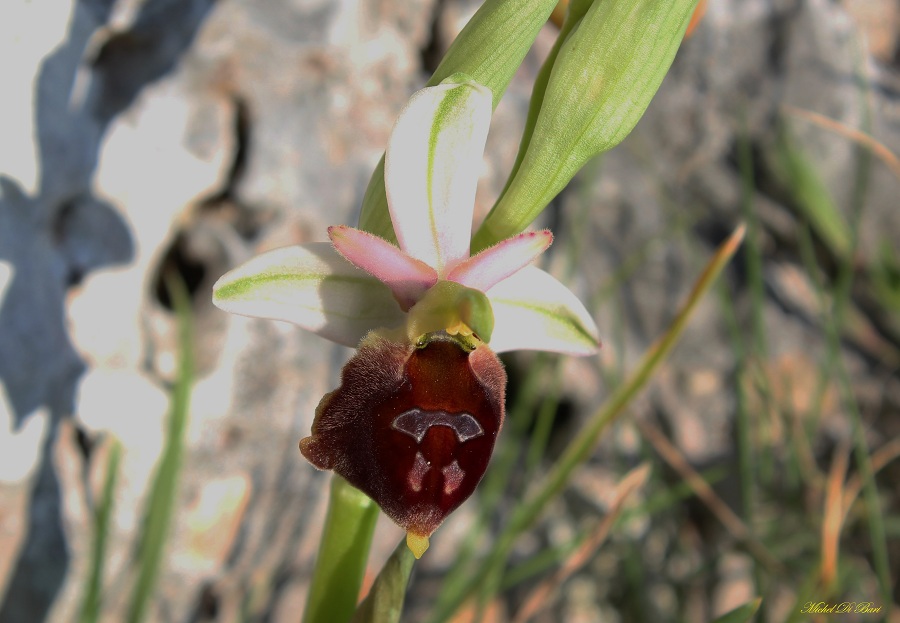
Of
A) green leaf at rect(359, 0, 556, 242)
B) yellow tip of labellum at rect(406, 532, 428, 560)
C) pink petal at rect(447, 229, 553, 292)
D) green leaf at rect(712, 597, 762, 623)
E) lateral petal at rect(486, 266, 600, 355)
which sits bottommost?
green leaf at rect(712, 597, 762, 623)

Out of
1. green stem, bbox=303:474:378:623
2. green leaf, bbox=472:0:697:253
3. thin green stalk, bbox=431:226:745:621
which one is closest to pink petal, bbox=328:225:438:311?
green leaf, bbox=472:0:697:253

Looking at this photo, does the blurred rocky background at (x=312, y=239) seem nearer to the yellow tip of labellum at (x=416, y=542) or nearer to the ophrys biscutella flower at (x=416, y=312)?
the ophrys biscutella flower at (x=416, y=312)

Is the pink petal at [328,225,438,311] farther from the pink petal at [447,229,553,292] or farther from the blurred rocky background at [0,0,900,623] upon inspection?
the blurred rocky background at [0,0,900,623]

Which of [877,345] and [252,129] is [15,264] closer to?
[252,129]

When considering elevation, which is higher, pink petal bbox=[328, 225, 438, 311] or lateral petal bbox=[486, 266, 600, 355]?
pink petal bbox=[328, 225, 438, 311]

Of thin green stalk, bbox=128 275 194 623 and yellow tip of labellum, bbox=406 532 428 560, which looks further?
thin green stalk, bbox=128 275 194 623

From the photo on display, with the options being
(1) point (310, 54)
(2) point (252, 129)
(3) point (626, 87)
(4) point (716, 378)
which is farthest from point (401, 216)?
(4) point (716, 378)
